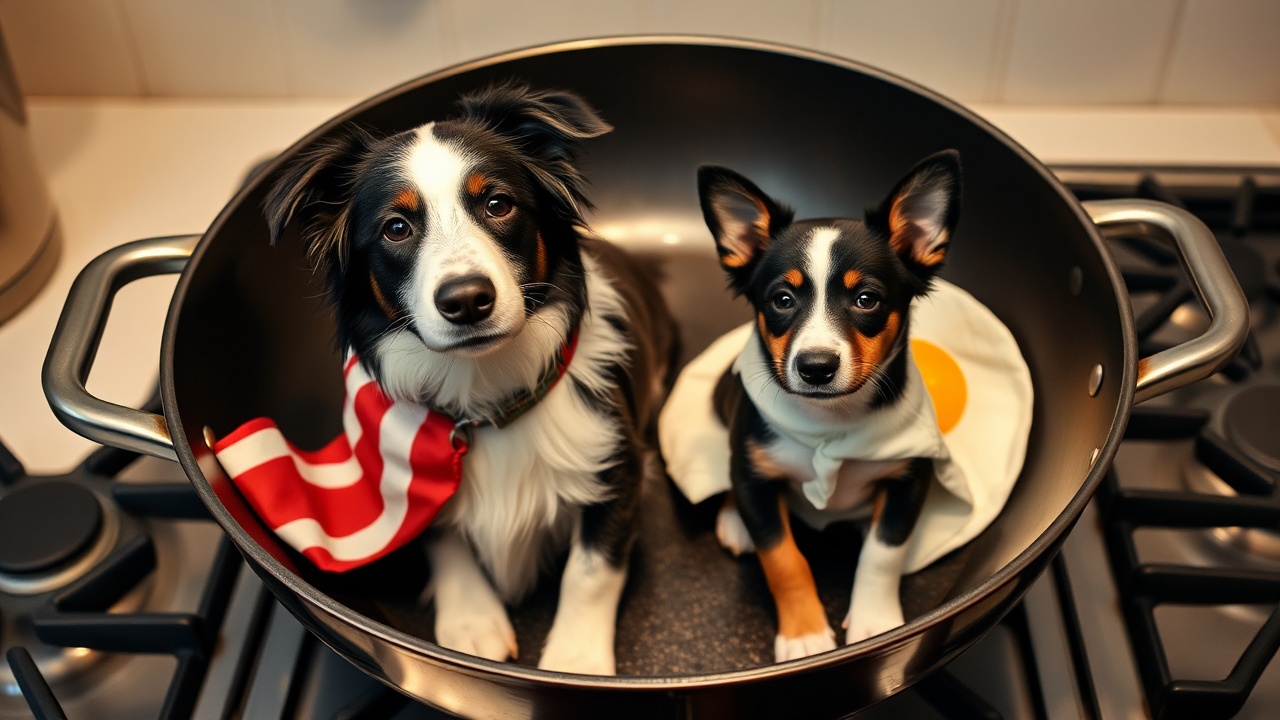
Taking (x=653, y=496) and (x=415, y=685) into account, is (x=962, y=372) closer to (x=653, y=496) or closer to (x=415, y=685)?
(x=653, y=496)

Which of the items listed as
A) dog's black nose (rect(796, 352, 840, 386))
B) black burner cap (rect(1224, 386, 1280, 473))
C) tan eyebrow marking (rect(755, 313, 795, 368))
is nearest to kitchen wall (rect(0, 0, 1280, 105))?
black burner cap (rect(1224, 386, 1280, 473))

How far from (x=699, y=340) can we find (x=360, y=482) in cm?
59

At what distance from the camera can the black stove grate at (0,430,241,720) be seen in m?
1.18

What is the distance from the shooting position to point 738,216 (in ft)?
4.09

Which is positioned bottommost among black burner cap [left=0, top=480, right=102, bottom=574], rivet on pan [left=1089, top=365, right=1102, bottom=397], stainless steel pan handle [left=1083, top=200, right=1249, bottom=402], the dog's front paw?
the dog's front paw

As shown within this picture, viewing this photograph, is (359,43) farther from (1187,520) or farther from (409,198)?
(1187,520)

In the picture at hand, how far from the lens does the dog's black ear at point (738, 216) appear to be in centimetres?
120

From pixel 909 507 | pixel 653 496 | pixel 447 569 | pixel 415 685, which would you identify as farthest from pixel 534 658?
pixel 909 507

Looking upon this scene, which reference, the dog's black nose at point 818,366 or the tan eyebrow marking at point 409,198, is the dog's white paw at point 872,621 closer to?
the dog's black nose at point 818,366

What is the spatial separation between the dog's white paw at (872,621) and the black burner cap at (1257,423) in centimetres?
50

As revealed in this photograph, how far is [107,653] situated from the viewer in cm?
128

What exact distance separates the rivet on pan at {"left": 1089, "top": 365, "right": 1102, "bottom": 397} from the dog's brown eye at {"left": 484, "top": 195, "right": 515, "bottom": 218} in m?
0.71

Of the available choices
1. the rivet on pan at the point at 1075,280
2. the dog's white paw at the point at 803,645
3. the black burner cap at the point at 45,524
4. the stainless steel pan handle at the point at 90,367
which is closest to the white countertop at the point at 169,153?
the black burner cap at the point at 45,524

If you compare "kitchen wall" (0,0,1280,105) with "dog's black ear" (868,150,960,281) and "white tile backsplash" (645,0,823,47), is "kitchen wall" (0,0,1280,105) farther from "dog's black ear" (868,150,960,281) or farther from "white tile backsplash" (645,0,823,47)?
"dog's black ear" (868,150,960,281)
